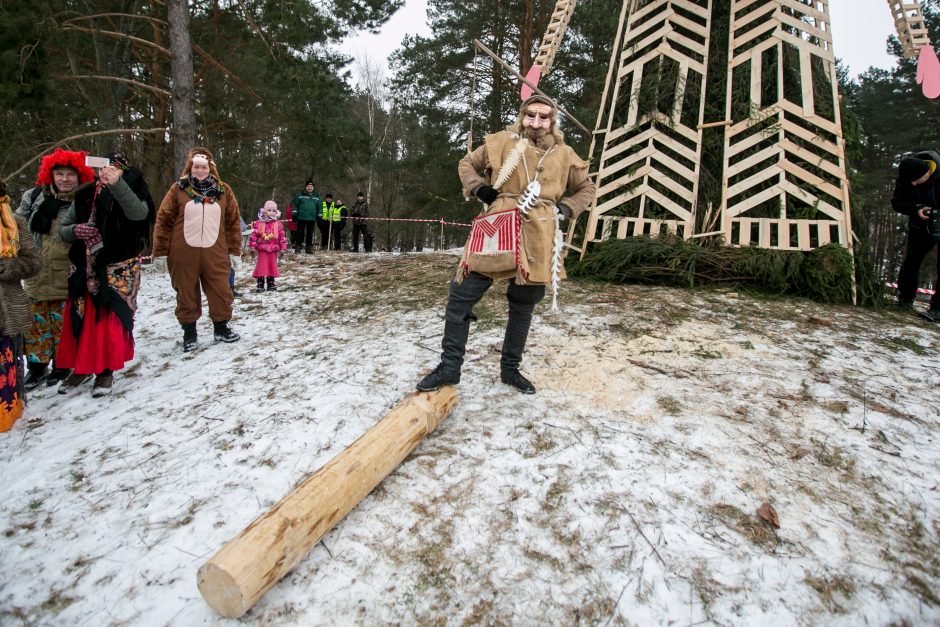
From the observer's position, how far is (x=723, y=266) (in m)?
6.37

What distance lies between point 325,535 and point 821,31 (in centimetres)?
846

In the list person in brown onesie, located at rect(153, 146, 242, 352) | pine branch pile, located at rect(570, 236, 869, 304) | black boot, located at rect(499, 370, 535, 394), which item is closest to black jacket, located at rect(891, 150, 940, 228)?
pine branch pile, located at rect(570, 236, 869, 304)

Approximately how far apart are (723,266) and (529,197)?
4.46 m

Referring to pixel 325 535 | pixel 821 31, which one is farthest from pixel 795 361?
pixel 821 31

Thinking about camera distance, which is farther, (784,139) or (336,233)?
(336,233)

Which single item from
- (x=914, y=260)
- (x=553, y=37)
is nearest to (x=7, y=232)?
(x=553, y=37)

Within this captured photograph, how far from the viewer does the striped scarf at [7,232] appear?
319 cm

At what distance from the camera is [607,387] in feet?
11.5

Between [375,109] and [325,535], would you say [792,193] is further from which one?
[375,109]

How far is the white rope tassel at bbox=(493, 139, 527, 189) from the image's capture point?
3.11 m

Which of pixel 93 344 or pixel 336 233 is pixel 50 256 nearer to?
pixel 93 344

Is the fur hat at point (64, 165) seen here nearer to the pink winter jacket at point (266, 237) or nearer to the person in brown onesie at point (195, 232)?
the person in brown onesie at point (195, 232)

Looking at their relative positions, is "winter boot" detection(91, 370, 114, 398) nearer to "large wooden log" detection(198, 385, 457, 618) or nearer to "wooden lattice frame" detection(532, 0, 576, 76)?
"large wooden log" detection(198, 385, 457, 618)

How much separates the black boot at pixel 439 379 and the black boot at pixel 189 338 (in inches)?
116
